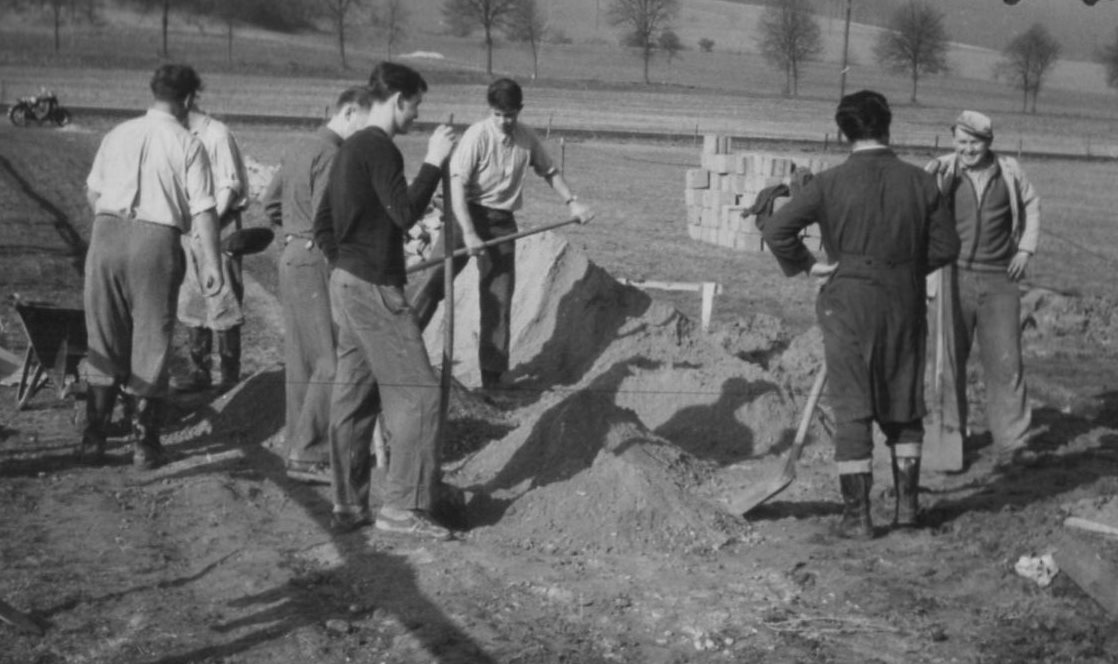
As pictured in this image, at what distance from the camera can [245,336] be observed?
505 inches

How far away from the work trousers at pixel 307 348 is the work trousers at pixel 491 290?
5.63 feet

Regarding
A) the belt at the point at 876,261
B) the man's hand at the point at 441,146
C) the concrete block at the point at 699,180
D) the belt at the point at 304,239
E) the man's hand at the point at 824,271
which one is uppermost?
the man's hand at the point at 441,146

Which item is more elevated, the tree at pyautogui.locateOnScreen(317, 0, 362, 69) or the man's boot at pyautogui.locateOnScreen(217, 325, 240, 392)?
the tree at pyautogui.locateOnScreen(317, 0, 362, 69)

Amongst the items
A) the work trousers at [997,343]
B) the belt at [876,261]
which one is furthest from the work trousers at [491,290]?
the belt at [876,261]

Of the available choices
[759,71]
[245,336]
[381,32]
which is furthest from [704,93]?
[245,336]

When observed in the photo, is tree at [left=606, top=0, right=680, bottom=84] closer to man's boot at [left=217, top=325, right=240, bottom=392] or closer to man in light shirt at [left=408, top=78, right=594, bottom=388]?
man's boot at [left=217, top=325, right=240, bottom=392]

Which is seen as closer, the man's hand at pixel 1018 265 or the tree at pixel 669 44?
the man's hand at pixel 1018 265

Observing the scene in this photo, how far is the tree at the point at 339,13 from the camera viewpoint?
6900cm

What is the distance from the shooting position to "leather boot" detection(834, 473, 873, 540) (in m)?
7.43

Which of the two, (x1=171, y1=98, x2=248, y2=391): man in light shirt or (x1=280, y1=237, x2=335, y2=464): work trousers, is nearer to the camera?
(x1=280, y1=237, x2=335, y2=464): work trousers

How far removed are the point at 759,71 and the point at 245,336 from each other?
6254 centimetres

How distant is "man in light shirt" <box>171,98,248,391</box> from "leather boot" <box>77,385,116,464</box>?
5.87 ft

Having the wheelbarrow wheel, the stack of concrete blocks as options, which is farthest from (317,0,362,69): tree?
the wheelbarrow wheel

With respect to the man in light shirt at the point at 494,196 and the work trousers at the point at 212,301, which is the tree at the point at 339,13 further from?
the man in light shirt at the point at 494,196
